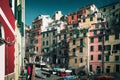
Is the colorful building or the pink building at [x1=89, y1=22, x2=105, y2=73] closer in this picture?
the colorful building

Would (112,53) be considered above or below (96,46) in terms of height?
below

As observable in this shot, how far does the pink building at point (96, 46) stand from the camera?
49.3 meters

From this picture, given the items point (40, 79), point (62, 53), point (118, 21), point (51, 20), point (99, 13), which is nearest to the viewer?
point (40, 79)

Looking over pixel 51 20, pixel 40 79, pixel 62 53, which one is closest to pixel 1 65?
pixel 40 79

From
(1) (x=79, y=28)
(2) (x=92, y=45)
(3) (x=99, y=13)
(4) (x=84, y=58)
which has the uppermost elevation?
(3) (x=99, y=13)

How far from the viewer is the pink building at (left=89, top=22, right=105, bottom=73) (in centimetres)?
4928

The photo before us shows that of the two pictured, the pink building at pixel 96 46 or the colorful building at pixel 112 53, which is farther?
the pink building at pixel 96 46

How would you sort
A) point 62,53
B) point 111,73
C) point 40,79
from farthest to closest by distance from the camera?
1. point 62,53
2. point 111,73
3. point 40,79

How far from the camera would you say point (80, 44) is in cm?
5256

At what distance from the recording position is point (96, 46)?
1966 inches

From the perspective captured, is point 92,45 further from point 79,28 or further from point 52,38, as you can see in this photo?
point 52,38

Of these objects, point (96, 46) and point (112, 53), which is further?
point (96, 46)

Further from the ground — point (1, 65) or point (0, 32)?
point (0, 32)

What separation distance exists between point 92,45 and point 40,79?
1740cm
